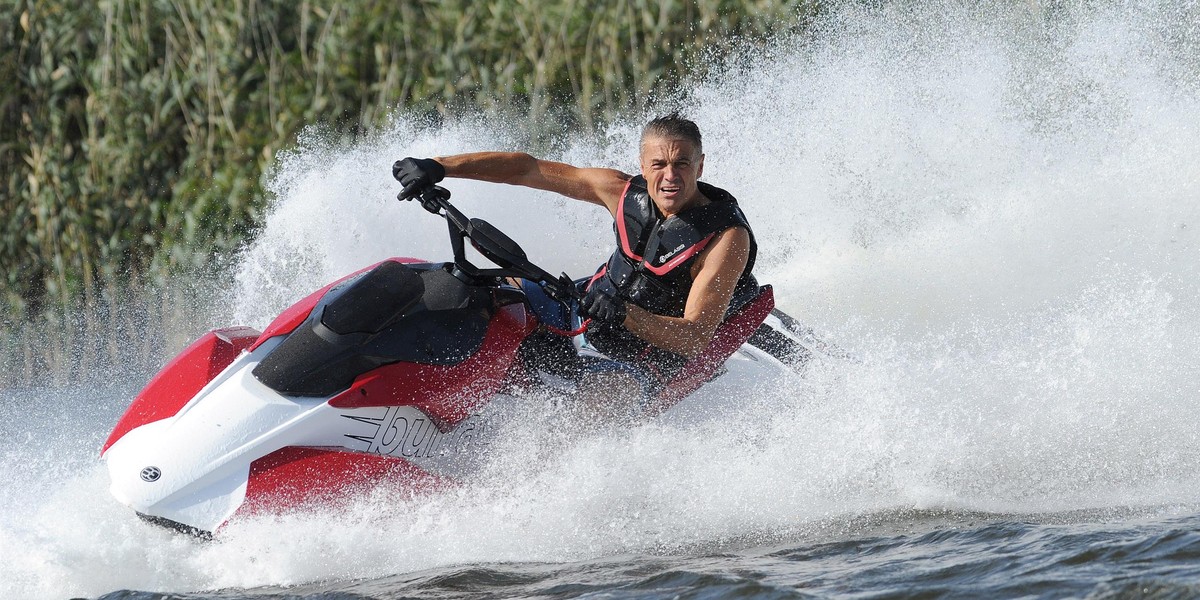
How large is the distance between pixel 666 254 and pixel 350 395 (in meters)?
1.13

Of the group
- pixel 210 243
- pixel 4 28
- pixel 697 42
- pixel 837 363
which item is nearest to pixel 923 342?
pixel 837 363

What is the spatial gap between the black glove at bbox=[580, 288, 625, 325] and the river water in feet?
2.13

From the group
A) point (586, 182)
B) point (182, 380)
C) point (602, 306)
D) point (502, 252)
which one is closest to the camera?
point (602, 306)

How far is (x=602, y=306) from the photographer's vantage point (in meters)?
3.38

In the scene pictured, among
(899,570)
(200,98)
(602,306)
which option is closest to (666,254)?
(602,306)

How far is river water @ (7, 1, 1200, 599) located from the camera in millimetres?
3580

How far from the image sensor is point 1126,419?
420 centimetres

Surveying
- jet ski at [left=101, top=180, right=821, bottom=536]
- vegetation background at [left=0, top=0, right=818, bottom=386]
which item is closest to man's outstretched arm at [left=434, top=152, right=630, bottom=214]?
jet ski at [left=101, top=180, right=821, bottom=536]

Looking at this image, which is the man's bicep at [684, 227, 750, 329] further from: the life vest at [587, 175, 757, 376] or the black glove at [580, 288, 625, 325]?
the black glove at [580, 288, 625, 325]

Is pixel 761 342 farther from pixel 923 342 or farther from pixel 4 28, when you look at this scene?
pixel 4 28

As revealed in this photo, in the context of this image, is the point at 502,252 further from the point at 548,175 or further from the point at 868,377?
the point at 868,377

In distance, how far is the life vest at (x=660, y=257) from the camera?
3.96 m

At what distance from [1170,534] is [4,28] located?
351 inches

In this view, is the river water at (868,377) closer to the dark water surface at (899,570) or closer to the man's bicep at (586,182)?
the dark water surface at (899,570)
